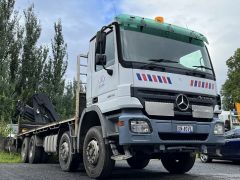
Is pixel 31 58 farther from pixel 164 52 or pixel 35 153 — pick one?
pixel 164 52

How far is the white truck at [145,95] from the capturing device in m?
6.36

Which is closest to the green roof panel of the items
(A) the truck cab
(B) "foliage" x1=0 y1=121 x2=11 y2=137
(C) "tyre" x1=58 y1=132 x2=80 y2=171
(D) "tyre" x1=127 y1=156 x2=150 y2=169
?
(A) the truck cab

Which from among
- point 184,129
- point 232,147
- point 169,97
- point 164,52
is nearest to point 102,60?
point 164,52

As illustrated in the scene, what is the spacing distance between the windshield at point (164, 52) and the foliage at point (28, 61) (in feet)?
69.9

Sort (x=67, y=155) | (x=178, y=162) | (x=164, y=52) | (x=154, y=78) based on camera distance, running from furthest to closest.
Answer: (x=178, y=162) → (x=67, y=155) → (x=164, y=52) → (x=154, y=78)

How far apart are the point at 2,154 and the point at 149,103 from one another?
29.3ft

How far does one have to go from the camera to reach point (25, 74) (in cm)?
3219

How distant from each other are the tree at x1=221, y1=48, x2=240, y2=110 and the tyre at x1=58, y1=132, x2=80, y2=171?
135 ft

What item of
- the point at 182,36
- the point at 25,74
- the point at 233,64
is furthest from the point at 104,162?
the point at 233,64

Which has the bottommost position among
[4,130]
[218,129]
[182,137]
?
[182,137]

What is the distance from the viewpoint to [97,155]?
6.91 metres

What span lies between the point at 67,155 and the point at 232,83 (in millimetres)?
43489

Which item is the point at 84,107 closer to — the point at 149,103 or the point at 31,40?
the point at 149,103

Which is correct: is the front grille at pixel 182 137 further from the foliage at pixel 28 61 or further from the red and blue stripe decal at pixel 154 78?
the foliage at pixel 28 61
